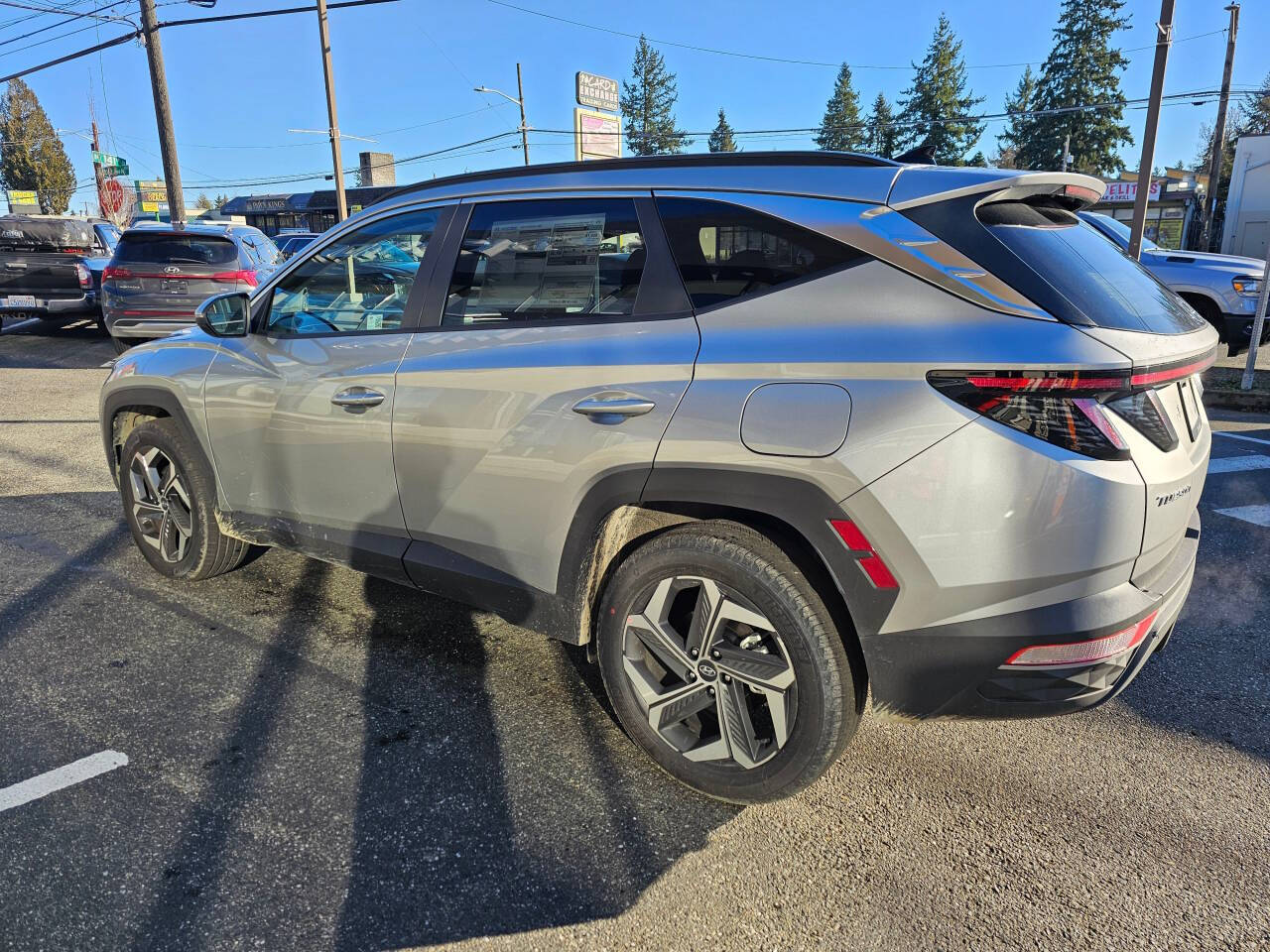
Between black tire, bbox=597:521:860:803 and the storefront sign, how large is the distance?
50.8ft

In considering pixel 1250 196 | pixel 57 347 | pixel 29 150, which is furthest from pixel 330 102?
pixel 29 150

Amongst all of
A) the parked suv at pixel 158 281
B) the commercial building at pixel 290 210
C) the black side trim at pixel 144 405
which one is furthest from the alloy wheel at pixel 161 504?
the commercial building at pixel 290 210

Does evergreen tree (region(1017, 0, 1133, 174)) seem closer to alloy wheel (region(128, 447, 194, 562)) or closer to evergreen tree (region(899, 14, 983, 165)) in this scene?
evergreen tree (region(899, 14, 983, 165))

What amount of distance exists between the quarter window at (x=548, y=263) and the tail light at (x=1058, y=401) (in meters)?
1.07

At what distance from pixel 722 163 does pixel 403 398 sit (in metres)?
1.35

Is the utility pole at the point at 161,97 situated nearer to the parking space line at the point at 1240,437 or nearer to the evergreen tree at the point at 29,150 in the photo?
the parking space line at the point at 1240,437

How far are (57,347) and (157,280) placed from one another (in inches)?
192

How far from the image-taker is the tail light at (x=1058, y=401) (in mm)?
1949

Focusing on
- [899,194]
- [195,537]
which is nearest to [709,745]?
[899,194]

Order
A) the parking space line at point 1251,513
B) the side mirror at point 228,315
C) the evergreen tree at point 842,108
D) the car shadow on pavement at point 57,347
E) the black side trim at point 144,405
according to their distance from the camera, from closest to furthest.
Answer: the side mirror at point 228,315, the black side trim at point 144,405, the parking space line at point 1251,513, the car shadow on pavement at point 57,347, the evergreen tree at point 842,108

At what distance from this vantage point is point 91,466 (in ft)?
21.2

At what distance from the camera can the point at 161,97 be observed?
1775cm

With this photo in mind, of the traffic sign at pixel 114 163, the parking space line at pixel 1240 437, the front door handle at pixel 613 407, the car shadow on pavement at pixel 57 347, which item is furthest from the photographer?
the traffic sign at pixel 114 163

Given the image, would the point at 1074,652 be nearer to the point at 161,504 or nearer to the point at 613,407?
the point at 613,407
